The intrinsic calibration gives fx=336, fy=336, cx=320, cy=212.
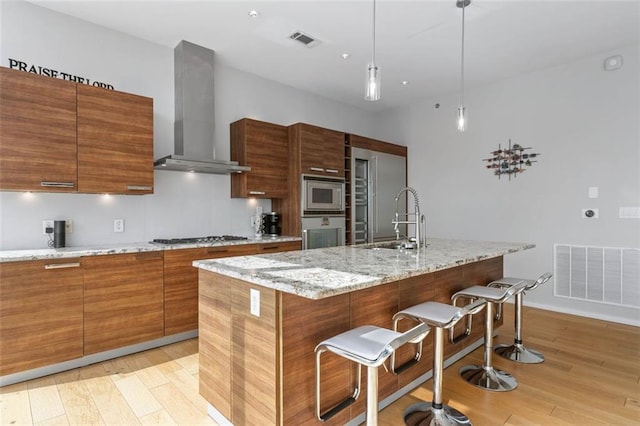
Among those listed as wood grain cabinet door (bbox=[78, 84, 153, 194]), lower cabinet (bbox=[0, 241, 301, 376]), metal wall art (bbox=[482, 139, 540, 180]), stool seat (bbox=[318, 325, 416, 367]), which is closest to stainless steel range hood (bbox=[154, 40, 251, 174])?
wood grain cabinet door (bbox=[78, 84, 153, 194])

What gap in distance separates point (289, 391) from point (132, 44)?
11.4 ft

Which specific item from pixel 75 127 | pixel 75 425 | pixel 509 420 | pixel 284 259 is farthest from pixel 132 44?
pixel 509 420

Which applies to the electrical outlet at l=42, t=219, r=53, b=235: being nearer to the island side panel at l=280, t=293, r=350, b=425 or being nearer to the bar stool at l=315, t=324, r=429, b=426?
the island side panel at l=280, t=293, r=350, b=425

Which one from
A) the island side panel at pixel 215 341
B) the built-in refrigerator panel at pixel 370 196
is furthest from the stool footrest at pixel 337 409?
the built-in refrigerator panel at pixel 370 196

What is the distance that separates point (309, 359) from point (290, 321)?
0.78 feet

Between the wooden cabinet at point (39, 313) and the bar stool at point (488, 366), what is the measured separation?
2.82 m

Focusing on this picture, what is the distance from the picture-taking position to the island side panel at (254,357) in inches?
59.0

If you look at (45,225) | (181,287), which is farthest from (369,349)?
(45,225)

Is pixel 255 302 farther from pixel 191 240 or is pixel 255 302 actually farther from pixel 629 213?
pixel 629 213

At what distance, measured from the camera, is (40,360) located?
7.81 feet

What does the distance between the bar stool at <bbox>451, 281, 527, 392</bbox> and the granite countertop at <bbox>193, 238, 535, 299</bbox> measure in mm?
288

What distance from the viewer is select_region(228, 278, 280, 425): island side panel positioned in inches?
59.0

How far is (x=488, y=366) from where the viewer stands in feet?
7.95

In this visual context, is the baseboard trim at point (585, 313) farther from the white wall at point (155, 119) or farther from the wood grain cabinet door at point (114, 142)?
the wood grain cabinet door at point (114, 142)
